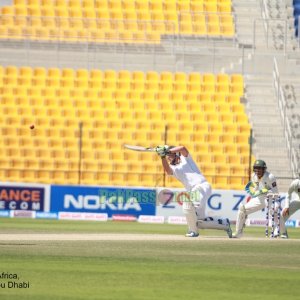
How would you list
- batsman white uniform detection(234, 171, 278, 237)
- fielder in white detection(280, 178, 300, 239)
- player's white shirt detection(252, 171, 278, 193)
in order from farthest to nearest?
fielder in white detection(280, 178, 300, 239)
player's white shirt detection(252, 171, 278, 193)
batsman white uniform detection(234, 171, 278, 237)

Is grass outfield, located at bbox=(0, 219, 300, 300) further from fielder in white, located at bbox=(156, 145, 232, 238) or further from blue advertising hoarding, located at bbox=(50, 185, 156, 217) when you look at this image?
blue advertising hoarding, located at bbox=(50, 185, 156, 217)

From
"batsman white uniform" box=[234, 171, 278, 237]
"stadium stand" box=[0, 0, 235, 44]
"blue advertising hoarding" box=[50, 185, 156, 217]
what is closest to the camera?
"batsman white uniform" box=[234, 171, 278, 237]

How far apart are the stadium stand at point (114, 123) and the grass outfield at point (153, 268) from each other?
12.5m

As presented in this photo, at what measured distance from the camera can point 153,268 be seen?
1603 cm

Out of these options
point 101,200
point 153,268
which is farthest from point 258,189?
point 101,200

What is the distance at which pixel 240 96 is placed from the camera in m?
38.4

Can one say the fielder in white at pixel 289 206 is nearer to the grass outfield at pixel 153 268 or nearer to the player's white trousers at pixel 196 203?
the grass outfield at pixel 153 268

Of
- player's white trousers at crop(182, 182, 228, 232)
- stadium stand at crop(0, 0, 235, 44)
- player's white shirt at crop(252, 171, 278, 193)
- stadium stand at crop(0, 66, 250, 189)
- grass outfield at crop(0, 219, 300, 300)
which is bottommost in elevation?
grass outfield at crop(0, 219, 300, 300)

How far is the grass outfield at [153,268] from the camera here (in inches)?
530

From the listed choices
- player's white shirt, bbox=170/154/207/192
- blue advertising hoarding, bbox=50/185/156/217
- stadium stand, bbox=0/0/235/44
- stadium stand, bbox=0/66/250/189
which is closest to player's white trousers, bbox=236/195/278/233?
player's white shirt, bbox=170/154/207/192

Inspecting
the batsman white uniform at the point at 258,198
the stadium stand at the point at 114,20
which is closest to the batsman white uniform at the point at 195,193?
the batsman white uniform at the point at 258,198

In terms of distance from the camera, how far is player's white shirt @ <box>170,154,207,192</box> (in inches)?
904

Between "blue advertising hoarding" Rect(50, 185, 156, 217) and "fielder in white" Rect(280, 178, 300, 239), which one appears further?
"blue advertising hoarding" Rect(50, 185, 156, 217)

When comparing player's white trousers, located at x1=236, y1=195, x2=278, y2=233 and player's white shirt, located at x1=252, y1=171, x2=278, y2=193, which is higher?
player's white shirt, located at x1=252, y1=171, x2=278, y2=193
